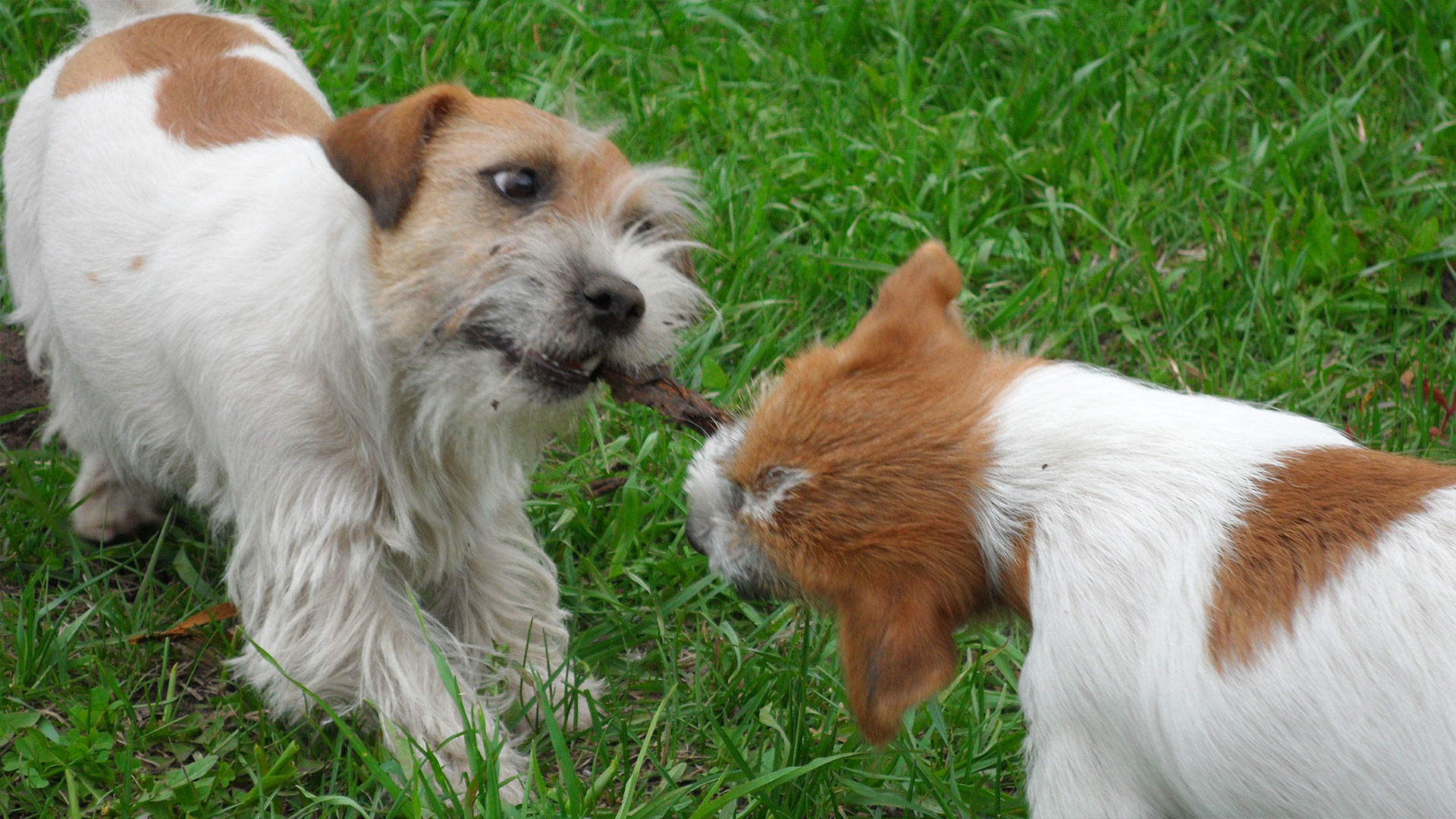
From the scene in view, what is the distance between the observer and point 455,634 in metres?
3.64

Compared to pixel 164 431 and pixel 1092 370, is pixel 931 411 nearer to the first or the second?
pixel 1092 370

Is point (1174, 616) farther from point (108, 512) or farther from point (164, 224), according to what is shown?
point (108, 512)

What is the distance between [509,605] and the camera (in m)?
3.60

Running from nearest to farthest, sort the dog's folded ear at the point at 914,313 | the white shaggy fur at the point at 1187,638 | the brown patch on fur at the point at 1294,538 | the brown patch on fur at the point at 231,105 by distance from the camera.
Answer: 1. the white shaggy fur at the point at 1187,638
2. the brown patch on fur at the point at 1294,538
3. the dog's folded ear at the point at 914,313
4. the brown patch on fur at the point at 231,105

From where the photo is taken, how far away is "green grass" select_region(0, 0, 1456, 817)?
10.5 feet

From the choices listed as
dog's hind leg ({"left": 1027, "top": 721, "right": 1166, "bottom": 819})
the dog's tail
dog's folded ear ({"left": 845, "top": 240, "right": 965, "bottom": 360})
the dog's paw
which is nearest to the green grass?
the dog's paw

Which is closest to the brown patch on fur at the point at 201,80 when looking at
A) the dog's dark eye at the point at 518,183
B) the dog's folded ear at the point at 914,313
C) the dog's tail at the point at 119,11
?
the dog's tail at the point at 119,11

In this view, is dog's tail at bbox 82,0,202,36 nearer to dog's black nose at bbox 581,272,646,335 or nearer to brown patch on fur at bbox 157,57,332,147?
brown patch on fur at bbox 157,57,332,147

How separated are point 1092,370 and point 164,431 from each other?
2303 mm

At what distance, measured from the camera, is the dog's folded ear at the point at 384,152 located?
294 cm

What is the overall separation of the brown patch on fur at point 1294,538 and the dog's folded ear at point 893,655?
46 cm

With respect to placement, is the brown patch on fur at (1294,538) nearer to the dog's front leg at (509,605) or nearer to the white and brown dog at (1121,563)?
the white and brown dog at (1121,563)

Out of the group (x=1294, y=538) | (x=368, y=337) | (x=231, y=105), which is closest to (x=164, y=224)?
(x=231, y=105)

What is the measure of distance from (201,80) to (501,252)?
151 cm
